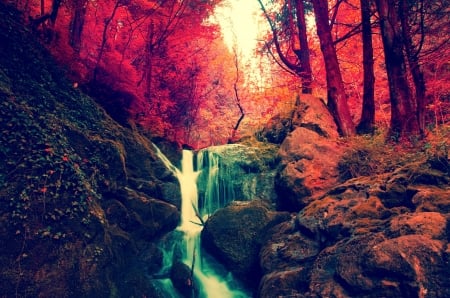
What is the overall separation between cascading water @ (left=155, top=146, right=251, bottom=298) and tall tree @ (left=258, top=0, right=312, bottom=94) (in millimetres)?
4980

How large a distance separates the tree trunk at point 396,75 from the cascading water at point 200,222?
19.0 feet

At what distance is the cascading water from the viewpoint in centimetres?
759

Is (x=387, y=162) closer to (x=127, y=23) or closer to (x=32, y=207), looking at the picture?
(x=32, y=207)

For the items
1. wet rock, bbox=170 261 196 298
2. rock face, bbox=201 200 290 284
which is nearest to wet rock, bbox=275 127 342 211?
rock face, bbox=201 200 290 284

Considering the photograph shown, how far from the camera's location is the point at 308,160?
8797 mm

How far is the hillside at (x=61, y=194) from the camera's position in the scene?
5277 millimetres

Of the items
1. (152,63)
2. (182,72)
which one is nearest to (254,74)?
(182,72)

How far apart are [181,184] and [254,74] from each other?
12.2m

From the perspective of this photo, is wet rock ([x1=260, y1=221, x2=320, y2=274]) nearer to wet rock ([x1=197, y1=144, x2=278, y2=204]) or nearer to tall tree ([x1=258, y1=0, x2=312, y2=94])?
wet rock ([x1=197, y1=144, x2=278, y2=204])

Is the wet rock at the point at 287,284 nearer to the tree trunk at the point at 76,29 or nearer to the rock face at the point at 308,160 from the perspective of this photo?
the rock face at the point at 308,160

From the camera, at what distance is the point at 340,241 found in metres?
5.49

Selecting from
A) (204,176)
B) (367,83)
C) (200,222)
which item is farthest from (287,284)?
(367,83)

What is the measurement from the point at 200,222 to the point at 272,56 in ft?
26.8

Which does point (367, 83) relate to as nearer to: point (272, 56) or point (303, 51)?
point (303, 51)
